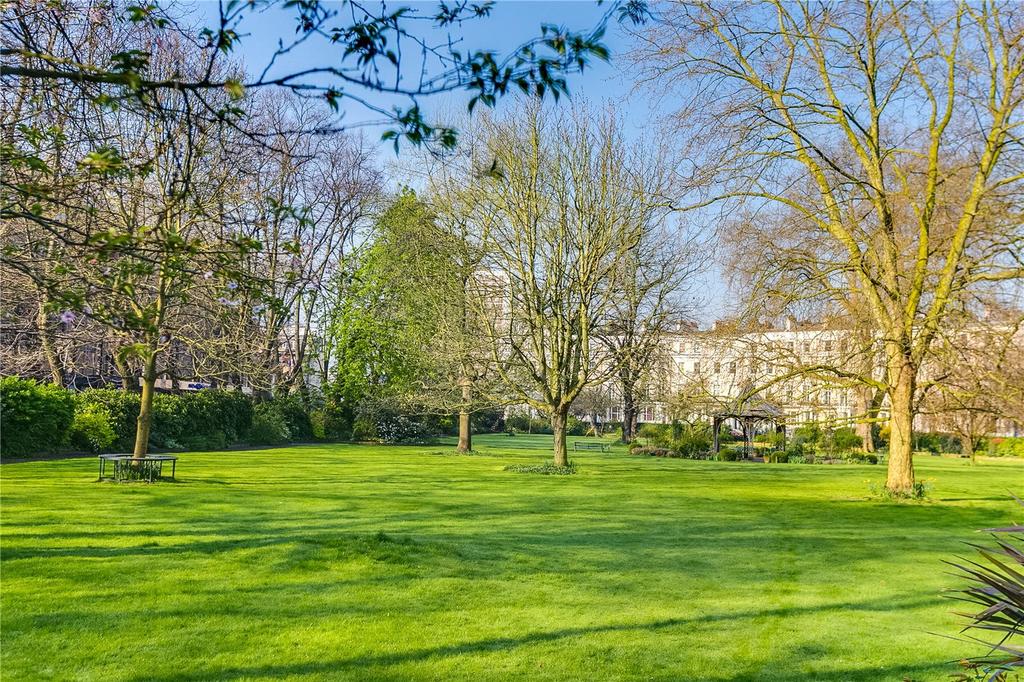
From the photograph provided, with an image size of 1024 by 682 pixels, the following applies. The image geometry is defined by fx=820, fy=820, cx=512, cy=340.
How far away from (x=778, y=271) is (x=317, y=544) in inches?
463

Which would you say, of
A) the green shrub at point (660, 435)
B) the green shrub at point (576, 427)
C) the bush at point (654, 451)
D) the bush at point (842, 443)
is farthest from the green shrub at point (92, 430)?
the green shrub at point (576, 427)

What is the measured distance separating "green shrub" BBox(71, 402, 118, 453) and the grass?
15.6ft

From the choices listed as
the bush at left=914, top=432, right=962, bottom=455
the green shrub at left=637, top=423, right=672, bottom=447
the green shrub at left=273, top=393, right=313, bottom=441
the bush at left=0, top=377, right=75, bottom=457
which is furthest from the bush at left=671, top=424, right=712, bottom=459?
the bush at left=0, top=377, right=75, bottom=457

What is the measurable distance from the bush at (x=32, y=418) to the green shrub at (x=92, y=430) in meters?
0.47

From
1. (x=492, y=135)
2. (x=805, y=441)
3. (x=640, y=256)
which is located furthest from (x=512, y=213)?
(x=805, y=441)

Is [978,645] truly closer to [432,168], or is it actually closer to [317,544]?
A: [317,544]

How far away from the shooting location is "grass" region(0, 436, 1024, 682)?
6.08m

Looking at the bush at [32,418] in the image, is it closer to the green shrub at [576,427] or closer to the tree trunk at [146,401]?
the tree trunk at [146,401]

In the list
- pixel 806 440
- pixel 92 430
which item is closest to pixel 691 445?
pixel 806 440

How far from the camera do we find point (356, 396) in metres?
36.7

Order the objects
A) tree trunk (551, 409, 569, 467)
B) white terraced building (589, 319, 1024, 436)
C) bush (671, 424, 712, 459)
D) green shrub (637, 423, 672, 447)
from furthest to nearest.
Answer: green shrub (637, 423, 672, 447) → bush (671, 424, 712, 459) → tree trunk (551, 409, 569, 467) → white terraced building (589, 319, 1024, 436)

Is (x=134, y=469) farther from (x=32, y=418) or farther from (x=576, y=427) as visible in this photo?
(x=576, y=427)

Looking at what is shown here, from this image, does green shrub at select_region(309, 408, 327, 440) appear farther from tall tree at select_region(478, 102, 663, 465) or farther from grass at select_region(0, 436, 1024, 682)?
grass at select_region(0, 436, 1024, 682)

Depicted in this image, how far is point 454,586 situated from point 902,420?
12908mm
